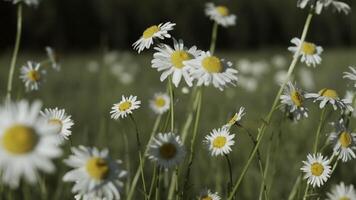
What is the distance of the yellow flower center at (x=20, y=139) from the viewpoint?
622mm

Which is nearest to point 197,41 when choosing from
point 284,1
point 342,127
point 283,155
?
point 284,1

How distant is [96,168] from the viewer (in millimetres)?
756

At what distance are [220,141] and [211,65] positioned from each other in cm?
21

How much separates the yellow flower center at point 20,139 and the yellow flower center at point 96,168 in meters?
0.14

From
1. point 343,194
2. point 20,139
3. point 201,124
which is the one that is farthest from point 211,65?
point 201,124

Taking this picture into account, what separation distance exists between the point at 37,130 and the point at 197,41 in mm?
12521

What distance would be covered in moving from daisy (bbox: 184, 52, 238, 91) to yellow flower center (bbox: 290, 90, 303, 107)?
0.62 feet

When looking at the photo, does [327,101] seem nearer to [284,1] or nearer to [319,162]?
[319,162]

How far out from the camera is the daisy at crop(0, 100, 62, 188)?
0.60 metres

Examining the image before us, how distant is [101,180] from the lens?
764 millimetres

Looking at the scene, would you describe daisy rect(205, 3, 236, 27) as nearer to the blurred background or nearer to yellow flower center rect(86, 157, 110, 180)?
yellow flower center rect(86, 157, 110, 180)

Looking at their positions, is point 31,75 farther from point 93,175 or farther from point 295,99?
point 93,175

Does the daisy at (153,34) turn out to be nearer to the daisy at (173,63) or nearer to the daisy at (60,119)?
the daisy at (173,63)

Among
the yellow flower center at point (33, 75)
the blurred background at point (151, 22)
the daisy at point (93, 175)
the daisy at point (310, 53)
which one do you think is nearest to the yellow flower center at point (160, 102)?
the yellow flower center at point (33, 75)
